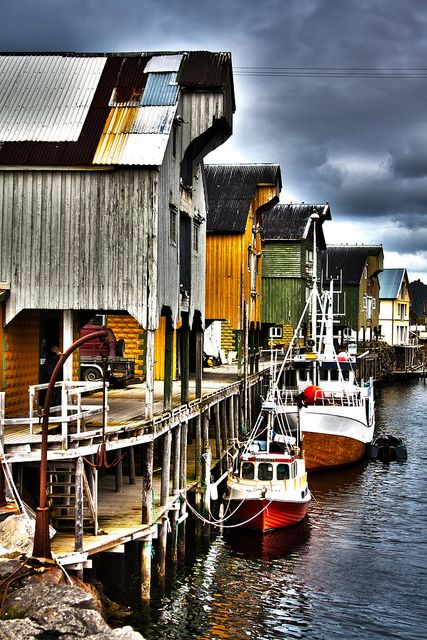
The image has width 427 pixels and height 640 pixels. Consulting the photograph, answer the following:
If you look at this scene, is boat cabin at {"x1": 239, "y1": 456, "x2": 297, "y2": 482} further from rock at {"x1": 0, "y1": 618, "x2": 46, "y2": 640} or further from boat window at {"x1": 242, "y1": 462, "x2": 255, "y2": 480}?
rock at {"x1": 0, "y1": 618, "x2": 46, "y2": 640}

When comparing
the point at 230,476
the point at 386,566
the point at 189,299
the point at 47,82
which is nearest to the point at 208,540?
the point at 230,476

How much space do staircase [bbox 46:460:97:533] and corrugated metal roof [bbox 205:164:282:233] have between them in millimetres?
25256

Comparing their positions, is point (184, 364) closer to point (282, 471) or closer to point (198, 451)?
point (198, 451)

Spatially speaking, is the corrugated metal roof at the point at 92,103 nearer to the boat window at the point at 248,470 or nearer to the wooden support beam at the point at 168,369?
the wooden support beam at the point at 168,369

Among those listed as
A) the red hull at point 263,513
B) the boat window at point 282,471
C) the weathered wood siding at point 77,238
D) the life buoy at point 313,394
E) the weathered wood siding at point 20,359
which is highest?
the weathered wood siding at point 77,238

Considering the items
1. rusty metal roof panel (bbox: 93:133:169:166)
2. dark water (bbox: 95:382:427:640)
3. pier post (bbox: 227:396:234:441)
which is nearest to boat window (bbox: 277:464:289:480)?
dark water (bbox: 95:382:427:640)

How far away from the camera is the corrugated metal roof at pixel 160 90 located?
2333 centimetres

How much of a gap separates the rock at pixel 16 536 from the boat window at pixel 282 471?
13418mm

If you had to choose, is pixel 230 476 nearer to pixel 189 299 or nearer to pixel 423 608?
pixel 189 299

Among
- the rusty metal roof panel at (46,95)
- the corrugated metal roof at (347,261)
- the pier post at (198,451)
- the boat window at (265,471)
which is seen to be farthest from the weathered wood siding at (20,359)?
the corrugated metal roof at (347,261)

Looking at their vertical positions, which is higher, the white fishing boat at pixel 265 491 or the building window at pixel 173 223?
the building window at pixel 173 223

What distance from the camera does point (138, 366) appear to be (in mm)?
39031

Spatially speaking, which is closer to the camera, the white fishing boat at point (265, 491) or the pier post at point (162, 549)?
the pier post at point (162, 549)

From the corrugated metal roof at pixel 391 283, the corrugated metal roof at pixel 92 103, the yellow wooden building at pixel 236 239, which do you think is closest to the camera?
the corrugated metal roof at pixel 92 103
